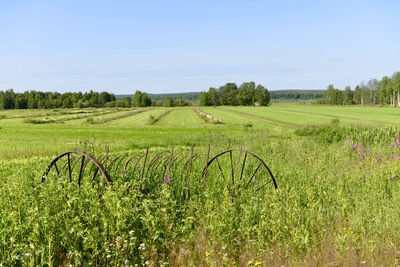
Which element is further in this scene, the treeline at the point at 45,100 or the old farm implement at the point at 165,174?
the treeline at the point at 45,100

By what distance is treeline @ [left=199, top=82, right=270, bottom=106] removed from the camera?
426ft

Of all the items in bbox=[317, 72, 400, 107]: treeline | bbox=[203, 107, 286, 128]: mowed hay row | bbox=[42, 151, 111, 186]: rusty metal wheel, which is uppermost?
bbox=[317, 72, 400, 107]: treeline

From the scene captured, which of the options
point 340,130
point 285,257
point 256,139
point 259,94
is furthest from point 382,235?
point 259,94

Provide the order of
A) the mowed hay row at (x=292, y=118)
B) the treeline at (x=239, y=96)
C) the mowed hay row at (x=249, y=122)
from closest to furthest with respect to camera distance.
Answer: the mowed hay row at (x=249, y=122)
the mowed hay row at (x=292, y=118)
the treeline at (x=239, y=96)

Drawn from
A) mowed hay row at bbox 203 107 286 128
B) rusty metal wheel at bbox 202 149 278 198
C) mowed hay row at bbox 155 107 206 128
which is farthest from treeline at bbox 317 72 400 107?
rusty metal wheel at bbox 202 149 278 198

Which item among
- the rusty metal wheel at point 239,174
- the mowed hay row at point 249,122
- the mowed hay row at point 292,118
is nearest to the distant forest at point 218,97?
the mowed hay row at point 292,118

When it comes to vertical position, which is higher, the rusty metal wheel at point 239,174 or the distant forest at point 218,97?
the distant forest at point 218,97

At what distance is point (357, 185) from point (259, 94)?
127 m

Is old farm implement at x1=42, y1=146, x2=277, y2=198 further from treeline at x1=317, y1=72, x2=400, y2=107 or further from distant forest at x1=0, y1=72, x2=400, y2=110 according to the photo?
treeline at x1=317, y1=72, x2=400, y2=107

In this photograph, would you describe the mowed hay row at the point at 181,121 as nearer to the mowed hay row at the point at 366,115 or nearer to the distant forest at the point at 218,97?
the mowed hay row at the point at 366,115

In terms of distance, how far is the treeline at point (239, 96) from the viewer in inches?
5113

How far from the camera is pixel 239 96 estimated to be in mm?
134500

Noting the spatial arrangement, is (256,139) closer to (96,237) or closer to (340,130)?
(340,130)

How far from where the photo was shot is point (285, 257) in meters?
3.67
